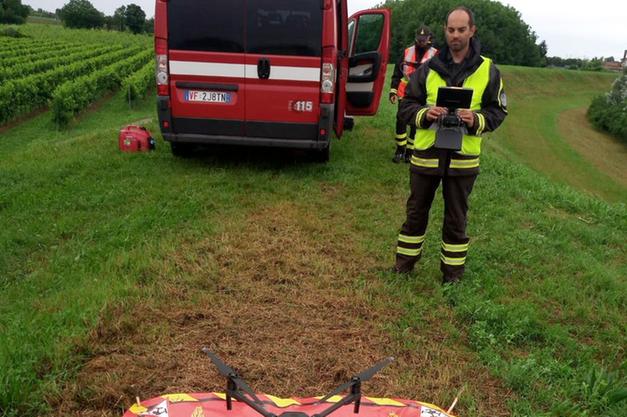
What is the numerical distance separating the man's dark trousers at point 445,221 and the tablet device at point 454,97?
543 millimetres

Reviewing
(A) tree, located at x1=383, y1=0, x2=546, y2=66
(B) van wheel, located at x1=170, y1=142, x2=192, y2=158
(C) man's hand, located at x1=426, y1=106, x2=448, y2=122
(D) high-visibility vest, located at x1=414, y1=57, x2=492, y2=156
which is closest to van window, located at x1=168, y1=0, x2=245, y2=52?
(B) van wheel, located at x1=170, y1=142, x2=192, y2=158

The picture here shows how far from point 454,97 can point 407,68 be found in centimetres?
406

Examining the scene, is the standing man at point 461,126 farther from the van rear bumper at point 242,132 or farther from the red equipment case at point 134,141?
the red equipment case at point 134,141

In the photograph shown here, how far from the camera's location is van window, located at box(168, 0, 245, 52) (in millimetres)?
6344

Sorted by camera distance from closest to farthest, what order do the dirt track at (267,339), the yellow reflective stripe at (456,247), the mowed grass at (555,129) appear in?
1. the dirt track at (267,339)
2. the yellow reflective stripe at (456,247)
3. the mowed grass at (555,129)

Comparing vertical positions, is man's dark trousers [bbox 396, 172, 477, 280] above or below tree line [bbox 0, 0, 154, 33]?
below

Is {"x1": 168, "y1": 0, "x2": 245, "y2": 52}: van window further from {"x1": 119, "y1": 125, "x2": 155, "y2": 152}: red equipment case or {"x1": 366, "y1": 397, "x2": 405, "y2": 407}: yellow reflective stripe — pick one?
{"x1": 366, "y1": 397, "x2": 405, "y2": 407}: yellow reflective stripe

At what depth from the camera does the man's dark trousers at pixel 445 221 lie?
3826 millimetres

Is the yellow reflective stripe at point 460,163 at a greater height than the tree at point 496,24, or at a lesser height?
lesser

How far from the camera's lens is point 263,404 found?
2.38 m

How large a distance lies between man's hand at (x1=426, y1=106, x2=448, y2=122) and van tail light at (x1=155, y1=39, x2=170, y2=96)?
13.3 feet

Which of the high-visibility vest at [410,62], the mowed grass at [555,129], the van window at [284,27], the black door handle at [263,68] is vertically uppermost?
the van window at [284,27]

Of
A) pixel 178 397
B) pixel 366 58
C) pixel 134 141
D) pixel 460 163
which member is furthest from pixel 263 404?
pixel 134 141

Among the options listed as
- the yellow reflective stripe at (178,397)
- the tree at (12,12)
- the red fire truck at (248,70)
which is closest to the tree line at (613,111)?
the red fire truck at (248,70)
